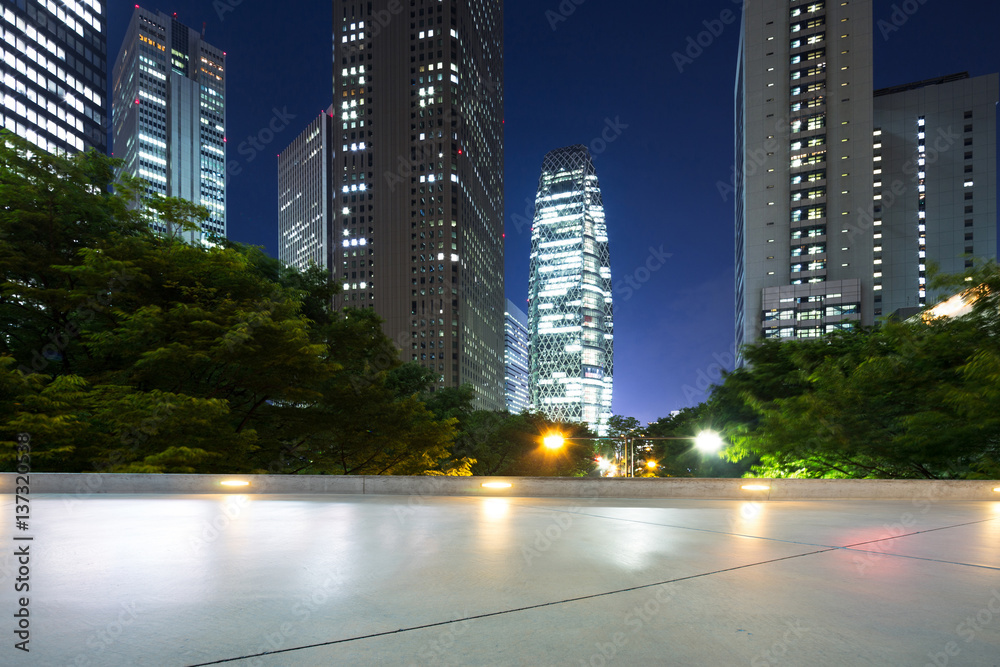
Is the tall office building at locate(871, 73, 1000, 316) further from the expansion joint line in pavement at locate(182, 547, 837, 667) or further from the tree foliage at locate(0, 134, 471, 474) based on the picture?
the expansion joint line in pavement at locate(182, 547, 837, 667)

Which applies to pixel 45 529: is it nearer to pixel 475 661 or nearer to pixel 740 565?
pixel 475 661

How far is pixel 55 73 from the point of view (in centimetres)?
9938

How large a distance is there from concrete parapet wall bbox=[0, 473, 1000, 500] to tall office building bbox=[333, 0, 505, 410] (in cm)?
12753

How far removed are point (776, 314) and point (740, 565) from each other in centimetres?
10883

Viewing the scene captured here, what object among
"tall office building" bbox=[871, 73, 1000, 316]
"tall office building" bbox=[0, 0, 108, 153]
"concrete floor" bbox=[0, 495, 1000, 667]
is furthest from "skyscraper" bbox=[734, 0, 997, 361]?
"tall office building" bbox=[0, 0, 108, 153]

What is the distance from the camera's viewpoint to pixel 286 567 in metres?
5.01

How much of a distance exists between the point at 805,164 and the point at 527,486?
11385 cm

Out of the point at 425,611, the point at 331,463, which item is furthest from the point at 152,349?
the point at 425,611

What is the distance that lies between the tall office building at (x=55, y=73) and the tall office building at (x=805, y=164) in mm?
122577

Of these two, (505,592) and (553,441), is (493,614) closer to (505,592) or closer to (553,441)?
(505,592)

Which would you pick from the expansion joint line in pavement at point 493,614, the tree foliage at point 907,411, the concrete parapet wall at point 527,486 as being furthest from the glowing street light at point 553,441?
the expansion joint line in pavement at point 493,614

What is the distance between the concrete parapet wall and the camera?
1153 centimetres

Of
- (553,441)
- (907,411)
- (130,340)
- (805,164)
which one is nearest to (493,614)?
(553,441)

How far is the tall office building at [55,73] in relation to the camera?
91.2 meters
